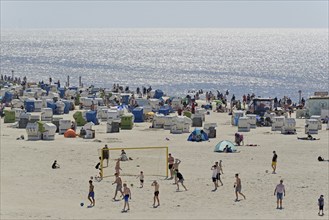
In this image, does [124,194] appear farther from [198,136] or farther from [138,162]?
[198,136]

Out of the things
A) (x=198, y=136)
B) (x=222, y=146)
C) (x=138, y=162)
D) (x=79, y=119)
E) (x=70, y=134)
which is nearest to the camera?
(x=138, y=162)

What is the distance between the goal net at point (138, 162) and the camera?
1112 inches

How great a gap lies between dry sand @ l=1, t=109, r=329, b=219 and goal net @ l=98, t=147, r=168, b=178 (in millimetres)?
592

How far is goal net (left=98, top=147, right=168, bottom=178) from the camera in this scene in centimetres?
2825

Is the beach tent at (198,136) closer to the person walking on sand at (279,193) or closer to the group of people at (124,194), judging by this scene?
the group of people at (124,194)

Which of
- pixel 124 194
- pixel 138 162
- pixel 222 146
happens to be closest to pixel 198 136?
pixel 222 146

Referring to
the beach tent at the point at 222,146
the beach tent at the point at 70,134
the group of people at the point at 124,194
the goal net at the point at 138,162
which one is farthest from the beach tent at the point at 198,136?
the group of people at the point at 124,194

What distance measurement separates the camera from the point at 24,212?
73.6ft

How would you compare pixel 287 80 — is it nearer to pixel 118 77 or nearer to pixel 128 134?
pixel 118 77

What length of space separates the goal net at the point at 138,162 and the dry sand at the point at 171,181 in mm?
592

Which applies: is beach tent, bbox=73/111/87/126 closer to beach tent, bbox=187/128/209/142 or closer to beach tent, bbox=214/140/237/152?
beach tent, bbox=187/128/209/142

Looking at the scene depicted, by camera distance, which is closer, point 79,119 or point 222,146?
point 222,146

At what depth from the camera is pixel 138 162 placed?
30.0 m

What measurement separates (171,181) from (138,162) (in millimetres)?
3496
